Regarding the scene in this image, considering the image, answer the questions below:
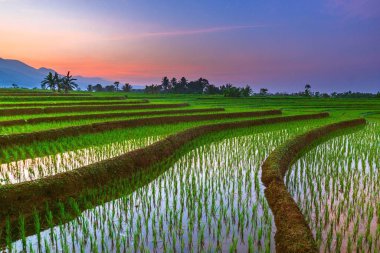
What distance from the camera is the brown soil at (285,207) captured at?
12.5 feet

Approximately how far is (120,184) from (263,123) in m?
12.9

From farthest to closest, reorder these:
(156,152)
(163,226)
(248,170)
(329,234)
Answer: (156,152) < (248,170) < (163,226) < (329,234)

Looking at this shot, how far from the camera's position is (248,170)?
25.6ft

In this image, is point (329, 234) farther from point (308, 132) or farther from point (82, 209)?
point (308, 132)

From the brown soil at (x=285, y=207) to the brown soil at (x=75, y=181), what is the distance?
9.73 feet

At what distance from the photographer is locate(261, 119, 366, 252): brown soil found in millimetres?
3818

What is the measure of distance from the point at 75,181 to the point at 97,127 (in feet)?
23.9

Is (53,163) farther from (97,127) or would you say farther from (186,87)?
(186,87)

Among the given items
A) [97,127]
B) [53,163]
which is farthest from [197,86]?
[53,163]

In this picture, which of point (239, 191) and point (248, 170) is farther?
point (248, 170)

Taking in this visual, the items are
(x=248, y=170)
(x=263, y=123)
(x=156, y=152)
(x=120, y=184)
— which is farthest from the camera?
(x=263, y=123)

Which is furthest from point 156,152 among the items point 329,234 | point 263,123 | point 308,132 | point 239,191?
point 263,123

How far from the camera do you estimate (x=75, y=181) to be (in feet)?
20.2

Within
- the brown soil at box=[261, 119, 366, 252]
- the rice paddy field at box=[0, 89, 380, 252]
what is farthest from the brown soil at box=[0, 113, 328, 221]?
the brown soil at box=[261, 119, 366, 252]
